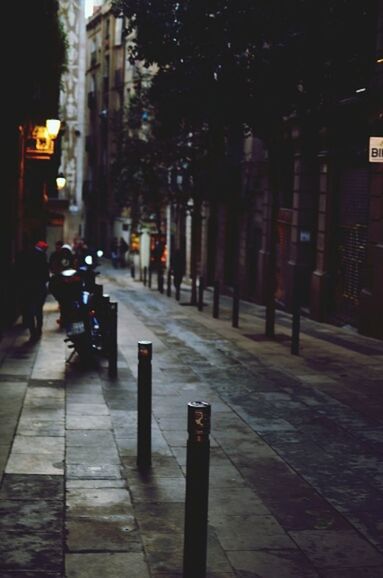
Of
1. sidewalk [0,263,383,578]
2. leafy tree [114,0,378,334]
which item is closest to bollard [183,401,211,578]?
sidewalk [0,263,383,578]

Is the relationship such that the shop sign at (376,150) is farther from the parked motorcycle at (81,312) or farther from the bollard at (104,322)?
the parked motorcycle at (81,312)

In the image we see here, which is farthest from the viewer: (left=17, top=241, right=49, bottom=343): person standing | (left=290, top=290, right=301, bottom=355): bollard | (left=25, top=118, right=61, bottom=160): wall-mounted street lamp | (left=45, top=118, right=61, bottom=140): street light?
(left=25, top=118, right=61, bottom=160): wall-mounted street lamp

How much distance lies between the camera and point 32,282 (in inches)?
632

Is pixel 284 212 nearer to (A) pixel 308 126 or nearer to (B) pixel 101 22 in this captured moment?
(A) pixel 308 126

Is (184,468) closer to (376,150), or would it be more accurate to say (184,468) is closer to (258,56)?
(376,150)

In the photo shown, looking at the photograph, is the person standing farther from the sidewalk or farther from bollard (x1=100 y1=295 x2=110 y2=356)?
bollard (x1=100 y1=295 x2=110 y2=356)

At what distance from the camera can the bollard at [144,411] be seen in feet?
25.1

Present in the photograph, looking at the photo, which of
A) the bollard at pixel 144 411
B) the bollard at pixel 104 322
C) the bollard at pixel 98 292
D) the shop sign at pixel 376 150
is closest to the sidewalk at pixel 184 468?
the bollard at pixel 144 411

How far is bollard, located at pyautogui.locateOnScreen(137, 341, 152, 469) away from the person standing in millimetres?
8422

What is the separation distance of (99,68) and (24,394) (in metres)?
63.9

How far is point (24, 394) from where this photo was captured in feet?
34.9

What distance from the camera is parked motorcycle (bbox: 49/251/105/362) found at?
13.4 metres

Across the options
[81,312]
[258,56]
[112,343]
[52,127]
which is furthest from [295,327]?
[52,127]

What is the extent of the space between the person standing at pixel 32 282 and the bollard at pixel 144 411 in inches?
332
